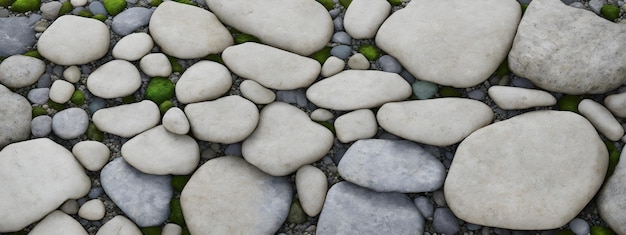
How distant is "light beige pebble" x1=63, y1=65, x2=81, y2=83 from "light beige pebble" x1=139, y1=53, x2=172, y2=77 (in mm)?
209

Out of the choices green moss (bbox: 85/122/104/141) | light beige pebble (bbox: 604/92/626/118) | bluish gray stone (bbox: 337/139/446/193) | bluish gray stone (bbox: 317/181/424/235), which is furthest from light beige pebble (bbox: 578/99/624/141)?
green moss (bbox: 85/122/104/141)

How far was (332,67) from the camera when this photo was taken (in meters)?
1.86

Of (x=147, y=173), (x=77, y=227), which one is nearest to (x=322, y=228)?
(x=147, y=173)

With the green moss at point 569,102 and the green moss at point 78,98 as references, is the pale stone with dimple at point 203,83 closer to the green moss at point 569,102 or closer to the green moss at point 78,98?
the green moss at point 78,98

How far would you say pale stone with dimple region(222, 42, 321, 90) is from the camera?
183 cm

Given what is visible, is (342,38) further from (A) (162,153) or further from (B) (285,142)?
(A) (162,153)

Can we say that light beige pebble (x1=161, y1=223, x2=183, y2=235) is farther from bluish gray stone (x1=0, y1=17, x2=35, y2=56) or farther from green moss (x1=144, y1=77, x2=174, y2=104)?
bluish gray stone (x1=0, y1=17, x2=35, y2=56)

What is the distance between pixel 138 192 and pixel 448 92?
3.22ft

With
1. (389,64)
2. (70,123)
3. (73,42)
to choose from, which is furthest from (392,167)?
(73,42)

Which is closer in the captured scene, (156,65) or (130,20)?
(156,65)

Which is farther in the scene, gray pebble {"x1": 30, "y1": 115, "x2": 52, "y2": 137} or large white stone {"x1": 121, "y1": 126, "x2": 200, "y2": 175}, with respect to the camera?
gray pebble {"x1": 30, "y1": 115, "x2": 52, "y2": 137}

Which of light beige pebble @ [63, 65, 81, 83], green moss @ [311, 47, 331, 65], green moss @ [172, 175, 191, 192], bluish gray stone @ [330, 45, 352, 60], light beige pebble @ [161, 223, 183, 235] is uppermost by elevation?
bluish gray stone @ [330, 45, 352, 60]

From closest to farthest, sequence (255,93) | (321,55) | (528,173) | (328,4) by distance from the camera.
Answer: (528,173) → (255,93) → (321,55) → (328,4)

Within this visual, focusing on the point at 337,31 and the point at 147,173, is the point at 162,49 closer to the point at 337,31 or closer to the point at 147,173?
the point at 147,173
